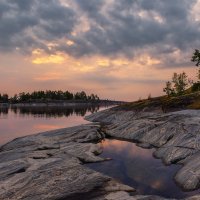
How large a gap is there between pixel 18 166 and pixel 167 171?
14.9 meters

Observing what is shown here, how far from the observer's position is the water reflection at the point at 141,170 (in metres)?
27.5

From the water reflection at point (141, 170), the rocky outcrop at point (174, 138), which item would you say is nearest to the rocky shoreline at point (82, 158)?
the rocky outcrop at point (174, 138)

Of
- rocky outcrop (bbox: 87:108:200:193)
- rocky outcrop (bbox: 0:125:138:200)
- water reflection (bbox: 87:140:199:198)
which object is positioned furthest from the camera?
rocky outcrop (bbox: 87:108:200:193)

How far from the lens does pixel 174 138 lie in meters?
40.6

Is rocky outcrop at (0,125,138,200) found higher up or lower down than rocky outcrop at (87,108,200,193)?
lower down

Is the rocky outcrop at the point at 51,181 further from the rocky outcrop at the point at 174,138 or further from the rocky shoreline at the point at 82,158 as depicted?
the rocky outcrop at the point at 174,138

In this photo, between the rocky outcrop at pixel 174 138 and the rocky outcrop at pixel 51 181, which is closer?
the rocky outcrop at pixel 51 181

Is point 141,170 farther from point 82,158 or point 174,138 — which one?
point 174,138

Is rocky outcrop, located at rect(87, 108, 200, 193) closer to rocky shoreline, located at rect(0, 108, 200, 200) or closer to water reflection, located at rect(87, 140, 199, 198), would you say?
rocky shoreline, located at rect(0, 108, 200, 200)

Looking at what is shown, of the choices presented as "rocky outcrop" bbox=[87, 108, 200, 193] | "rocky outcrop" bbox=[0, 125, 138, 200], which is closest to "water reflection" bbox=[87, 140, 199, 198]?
"rocky outcrop" bbox=[87, 108, 200, 193]

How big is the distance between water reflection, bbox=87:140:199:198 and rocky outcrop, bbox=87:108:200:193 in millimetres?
1069

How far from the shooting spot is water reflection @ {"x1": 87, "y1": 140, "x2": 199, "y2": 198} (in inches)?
1085

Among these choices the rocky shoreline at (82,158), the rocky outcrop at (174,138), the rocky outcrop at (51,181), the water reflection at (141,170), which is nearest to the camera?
the rocky outcrop at (51,181)

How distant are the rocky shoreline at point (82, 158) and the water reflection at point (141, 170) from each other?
1.12 m
